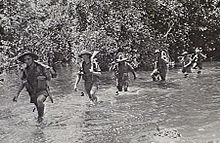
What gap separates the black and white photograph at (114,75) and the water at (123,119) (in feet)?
0.09

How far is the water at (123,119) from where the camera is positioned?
1012cm

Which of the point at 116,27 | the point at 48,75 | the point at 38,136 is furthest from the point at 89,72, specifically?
the point at 116,27

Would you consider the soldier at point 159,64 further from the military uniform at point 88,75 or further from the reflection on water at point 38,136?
the reflection on water at point 38,136

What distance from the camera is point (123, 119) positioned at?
41.0 ft

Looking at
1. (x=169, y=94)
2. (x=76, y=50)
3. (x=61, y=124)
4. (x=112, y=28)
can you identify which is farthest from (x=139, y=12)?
(x=61, y=124)

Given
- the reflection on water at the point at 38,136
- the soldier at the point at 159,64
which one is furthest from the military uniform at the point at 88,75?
the soldier at the point at 159,64

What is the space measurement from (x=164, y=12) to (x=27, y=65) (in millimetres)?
24995

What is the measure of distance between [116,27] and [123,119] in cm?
2031

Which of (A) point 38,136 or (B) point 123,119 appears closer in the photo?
(A) point 38,136

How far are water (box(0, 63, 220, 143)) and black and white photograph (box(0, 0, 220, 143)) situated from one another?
3 centimetres

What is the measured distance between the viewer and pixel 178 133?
32.5 feet

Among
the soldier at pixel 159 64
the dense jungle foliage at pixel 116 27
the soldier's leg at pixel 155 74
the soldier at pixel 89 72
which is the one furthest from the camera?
the dense jungle foliage at pixel 116 27

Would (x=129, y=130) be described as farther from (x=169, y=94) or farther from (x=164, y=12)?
(x=164, y=12)

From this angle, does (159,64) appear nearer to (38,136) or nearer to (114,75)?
(114,75)
